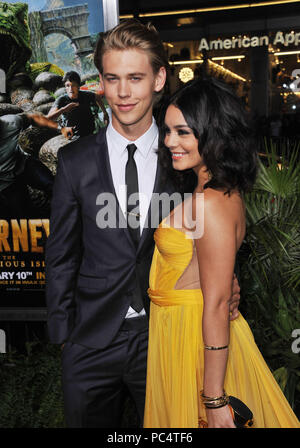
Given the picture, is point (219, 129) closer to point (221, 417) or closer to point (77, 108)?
point (221, 417)

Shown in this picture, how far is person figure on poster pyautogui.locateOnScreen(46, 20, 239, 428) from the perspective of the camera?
6.97 ft

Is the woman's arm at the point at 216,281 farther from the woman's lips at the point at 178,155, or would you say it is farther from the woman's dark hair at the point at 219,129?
the woman's lips at the point at 178,155

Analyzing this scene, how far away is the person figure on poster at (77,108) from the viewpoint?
3541mm

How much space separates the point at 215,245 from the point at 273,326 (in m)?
1.74

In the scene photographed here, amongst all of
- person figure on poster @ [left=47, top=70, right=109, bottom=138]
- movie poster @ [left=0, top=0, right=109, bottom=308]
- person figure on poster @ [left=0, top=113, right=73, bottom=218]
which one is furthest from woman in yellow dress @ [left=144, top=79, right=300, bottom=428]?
person figure on poster @ [left=0, top=113, right=73, bottom=218]

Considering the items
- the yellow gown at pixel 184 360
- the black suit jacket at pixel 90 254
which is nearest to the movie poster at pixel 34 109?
the black suit jacket at pixel 90 254

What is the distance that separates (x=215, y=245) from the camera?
176cm

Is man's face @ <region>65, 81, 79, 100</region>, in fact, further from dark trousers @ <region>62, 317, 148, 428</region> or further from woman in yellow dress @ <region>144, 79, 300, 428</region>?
dark trousers @ <region>62, 317, 148, 428</region>

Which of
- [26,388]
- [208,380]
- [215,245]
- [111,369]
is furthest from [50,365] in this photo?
[215,245]

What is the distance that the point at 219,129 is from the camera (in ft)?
6.22

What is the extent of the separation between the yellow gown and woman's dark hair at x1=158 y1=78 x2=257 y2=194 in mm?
304

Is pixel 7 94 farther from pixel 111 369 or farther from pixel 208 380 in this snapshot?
pixel 208 380

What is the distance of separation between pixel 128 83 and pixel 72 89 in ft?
5.16

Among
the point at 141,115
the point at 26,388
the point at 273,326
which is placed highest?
the point at 141,115
